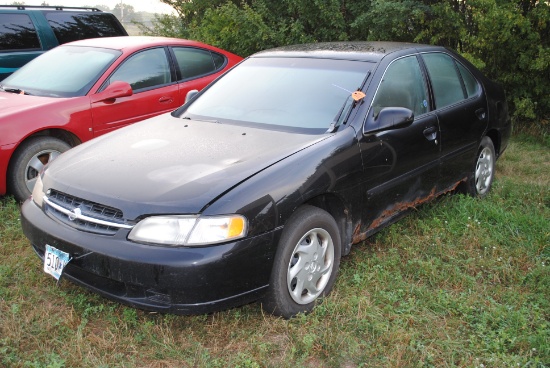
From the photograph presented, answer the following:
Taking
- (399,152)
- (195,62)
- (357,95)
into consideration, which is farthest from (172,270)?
(195,62)

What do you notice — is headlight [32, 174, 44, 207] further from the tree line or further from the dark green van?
the tree line

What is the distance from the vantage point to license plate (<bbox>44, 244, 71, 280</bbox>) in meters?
2.97

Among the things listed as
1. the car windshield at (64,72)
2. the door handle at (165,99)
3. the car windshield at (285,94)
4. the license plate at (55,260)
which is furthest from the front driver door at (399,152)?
the car windshield at (64,72)

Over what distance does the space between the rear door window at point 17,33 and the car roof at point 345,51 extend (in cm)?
421

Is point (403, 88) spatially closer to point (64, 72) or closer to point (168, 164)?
point (168, 164)

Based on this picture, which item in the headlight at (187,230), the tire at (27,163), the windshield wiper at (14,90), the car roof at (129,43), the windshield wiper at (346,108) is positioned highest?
the windshield wiper at (346,108)

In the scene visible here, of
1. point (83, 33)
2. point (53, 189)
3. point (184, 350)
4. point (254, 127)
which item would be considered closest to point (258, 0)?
point (83, 33)

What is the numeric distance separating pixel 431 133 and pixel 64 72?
3661 millimetres

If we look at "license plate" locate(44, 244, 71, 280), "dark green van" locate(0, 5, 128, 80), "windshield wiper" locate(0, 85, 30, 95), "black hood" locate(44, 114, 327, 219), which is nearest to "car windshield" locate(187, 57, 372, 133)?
"black hood" locate(44, 114, 327, 219)

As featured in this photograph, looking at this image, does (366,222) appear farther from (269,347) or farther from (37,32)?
(37,32)

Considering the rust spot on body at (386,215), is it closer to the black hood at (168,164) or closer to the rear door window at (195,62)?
the black hood at (168,164)

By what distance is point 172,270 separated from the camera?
8.84ft

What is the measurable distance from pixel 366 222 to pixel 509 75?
4.84 metres

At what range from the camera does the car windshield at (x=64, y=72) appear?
5402 millimetres
